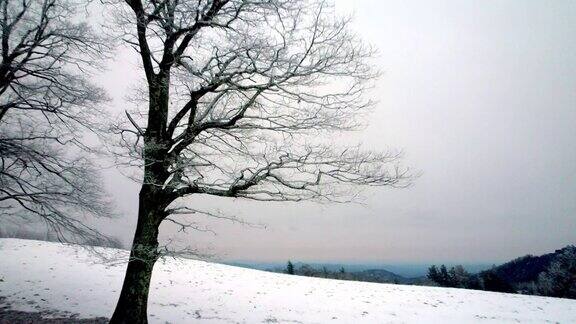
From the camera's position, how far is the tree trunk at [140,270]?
8125 mm

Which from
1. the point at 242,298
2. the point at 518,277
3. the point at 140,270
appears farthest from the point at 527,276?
the point at 140,270

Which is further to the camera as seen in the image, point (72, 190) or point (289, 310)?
point (289, 310)

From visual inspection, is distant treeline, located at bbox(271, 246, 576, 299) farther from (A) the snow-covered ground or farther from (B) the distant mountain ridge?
(A) the snow-covered ground

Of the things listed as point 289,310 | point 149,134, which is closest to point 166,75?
point 149,134

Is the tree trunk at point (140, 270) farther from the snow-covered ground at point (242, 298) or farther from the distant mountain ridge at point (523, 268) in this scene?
the distant mountain ridge at point (523, 268)

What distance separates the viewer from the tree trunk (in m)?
8.12

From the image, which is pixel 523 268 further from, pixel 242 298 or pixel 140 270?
pixel 140 270

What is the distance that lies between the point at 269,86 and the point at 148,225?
434cm

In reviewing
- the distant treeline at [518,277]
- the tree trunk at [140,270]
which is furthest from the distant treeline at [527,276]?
the tree trunk at [140,270]

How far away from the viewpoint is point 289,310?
46.2 feet

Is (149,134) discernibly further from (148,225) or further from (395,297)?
(395,297)

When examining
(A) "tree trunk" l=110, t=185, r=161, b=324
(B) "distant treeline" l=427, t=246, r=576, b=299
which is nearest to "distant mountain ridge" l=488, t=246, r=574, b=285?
(B) "distant treeline" l=427, t=246, r=576, b=299

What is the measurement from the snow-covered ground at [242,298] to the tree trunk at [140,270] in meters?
2.09

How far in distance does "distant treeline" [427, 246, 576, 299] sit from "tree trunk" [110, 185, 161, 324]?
40971mm
